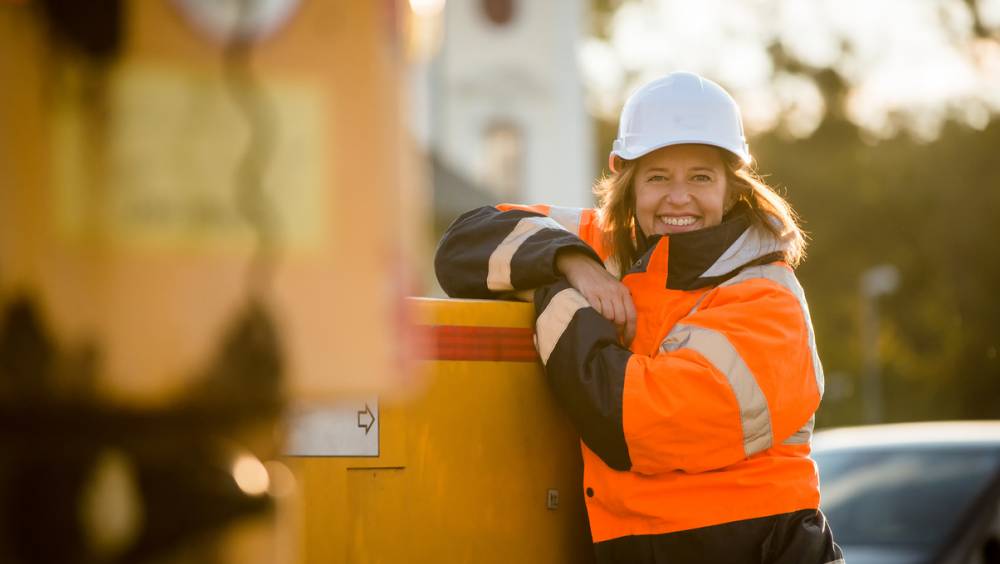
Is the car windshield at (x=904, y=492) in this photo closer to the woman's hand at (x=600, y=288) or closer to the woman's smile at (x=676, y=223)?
the woman's smile at (x=676, y=223)

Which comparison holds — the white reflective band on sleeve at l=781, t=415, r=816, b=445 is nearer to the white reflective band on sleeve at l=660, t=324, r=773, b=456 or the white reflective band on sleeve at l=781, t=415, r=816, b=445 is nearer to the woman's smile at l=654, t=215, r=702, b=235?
the white reflective band on sleeve at l=660, t=324, r=773, b=456

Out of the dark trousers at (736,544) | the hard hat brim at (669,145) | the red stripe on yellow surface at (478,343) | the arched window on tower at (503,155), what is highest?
the arched window on tower at (503,155)

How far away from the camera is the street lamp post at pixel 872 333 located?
32.9 meters

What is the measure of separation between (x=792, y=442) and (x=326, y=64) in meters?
2.10

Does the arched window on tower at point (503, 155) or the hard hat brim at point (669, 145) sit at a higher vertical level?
the arched window on tower at point (503, 155)

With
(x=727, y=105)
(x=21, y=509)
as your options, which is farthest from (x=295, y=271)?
(x=727, y=105)

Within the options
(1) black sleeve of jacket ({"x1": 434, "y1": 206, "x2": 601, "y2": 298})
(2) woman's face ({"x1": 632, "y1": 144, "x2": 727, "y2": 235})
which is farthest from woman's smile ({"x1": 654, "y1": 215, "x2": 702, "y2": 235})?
(1) black sleeve of jacket ({"x1": 434, "y1": 206, "x2": 601, "y2": 298})

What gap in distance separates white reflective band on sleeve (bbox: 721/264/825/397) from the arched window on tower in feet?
94.1

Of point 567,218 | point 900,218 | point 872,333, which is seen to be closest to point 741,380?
point 567,218

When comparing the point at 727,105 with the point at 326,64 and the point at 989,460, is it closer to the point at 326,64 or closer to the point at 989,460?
the point at 326,64

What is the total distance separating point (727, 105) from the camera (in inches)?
136

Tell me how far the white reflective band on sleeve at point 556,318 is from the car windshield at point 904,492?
314cm

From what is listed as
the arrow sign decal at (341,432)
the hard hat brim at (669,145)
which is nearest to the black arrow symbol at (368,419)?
the arrow sign decal at (341,432)

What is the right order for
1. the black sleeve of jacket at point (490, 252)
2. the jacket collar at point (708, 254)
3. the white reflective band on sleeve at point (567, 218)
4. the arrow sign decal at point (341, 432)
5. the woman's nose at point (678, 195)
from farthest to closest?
the white reflective band on sleeve at point (567, 218) < the woman's nose at point (678, 195) < the black sleeve of jacket at point (490, 252) < the jacket collar at point (708, 254) < the arrow sign decal at point (341, 432)
